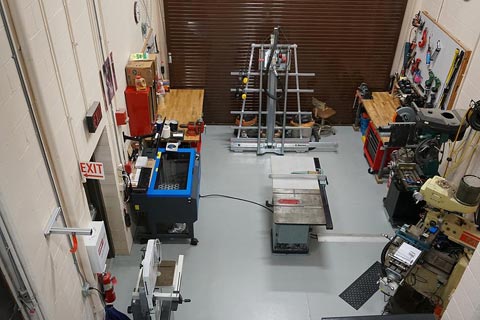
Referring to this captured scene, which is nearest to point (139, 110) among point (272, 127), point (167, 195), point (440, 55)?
point (167, 195)

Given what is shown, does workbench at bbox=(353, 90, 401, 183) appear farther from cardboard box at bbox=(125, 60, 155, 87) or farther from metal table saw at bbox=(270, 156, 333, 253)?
cardboard box at bbox=(125, 60, 155, 87)

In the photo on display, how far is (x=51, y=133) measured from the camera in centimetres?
264

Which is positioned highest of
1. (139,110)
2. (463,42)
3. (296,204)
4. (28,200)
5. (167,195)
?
(463,42)

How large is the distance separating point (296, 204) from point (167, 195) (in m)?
1.50

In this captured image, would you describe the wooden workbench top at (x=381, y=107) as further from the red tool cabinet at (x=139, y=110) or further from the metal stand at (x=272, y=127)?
the red tool cabinet at (x=139, y=110)

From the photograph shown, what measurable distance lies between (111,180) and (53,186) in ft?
4.43

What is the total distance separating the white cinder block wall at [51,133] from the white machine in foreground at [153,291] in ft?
1.73

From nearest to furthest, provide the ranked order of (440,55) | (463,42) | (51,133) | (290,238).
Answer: (51,133)
(290,238)
(463,42)
(440,55)

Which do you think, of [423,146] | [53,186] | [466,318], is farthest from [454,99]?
[53,186]

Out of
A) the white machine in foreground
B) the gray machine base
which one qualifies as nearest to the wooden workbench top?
the gray machine base

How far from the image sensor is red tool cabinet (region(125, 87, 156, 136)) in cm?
461

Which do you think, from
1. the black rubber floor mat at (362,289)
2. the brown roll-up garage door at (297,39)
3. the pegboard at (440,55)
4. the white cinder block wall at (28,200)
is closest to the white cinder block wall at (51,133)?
the white cinder block wall at (28,200)

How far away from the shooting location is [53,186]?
280cm

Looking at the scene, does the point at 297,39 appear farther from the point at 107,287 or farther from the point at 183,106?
the point at 107,287
